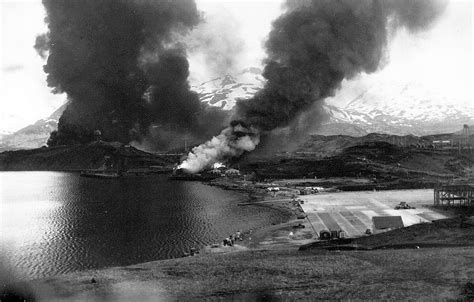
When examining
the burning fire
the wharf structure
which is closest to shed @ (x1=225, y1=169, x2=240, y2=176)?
the burning fire

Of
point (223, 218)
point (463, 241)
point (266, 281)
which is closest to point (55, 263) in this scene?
point (266, 281)

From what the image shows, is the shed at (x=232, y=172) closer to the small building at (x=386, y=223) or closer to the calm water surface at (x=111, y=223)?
the calm water surface at (x=111, y=223)

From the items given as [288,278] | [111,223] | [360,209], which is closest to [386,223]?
[360,209]

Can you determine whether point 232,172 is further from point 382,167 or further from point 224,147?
point 382,167

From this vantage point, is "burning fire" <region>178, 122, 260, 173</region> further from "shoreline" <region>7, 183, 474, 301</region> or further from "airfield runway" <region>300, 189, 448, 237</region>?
"shoreline" <region>7, 183, 474, 301</region>

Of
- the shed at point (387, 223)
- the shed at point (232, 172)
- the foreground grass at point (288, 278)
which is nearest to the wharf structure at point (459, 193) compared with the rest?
the shed at point (387, 223)

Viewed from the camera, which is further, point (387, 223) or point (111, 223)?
point (111, 223)

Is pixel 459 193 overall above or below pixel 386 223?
above
